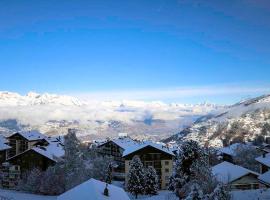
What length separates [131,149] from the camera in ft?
283

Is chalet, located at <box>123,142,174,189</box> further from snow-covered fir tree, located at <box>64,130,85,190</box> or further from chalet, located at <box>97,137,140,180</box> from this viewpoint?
Result: snow-covered fir tree, located at <box>64,130,85,190</box>

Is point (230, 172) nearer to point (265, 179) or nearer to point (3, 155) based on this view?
point (265, 179)

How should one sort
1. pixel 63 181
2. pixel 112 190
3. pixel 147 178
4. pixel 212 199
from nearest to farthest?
1. pixel 212 199
2. pixel 112 190
3. pixel 63 181
4. pixel 147 178

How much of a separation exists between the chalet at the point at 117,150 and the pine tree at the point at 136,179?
24.6m

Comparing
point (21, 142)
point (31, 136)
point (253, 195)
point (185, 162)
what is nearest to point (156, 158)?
point (185, 162)

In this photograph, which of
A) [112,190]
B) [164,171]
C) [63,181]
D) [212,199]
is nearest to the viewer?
[212,199]

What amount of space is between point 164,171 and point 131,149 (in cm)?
857

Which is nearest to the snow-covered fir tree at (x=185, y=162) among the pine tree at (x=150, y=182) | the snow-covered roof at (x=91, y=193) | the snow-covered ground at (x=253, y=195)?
the snow-covered ground at (x=253, y=195)

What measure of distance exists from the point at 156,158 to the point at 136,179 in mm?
18287

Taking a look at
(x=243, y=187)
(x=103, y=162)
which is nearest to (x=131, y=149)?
(x=103, y=162)

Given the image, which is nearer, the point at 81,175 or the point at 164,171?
the point at 81,175

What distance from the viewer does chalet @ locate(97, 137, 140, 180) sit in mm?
93312

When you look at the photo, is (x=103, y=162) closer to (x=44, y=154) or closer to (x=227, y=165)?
(x=44, y=154)

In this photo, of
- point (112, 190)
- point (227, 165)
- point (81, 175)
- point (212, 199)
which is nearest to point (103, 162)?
point (81, 175)
